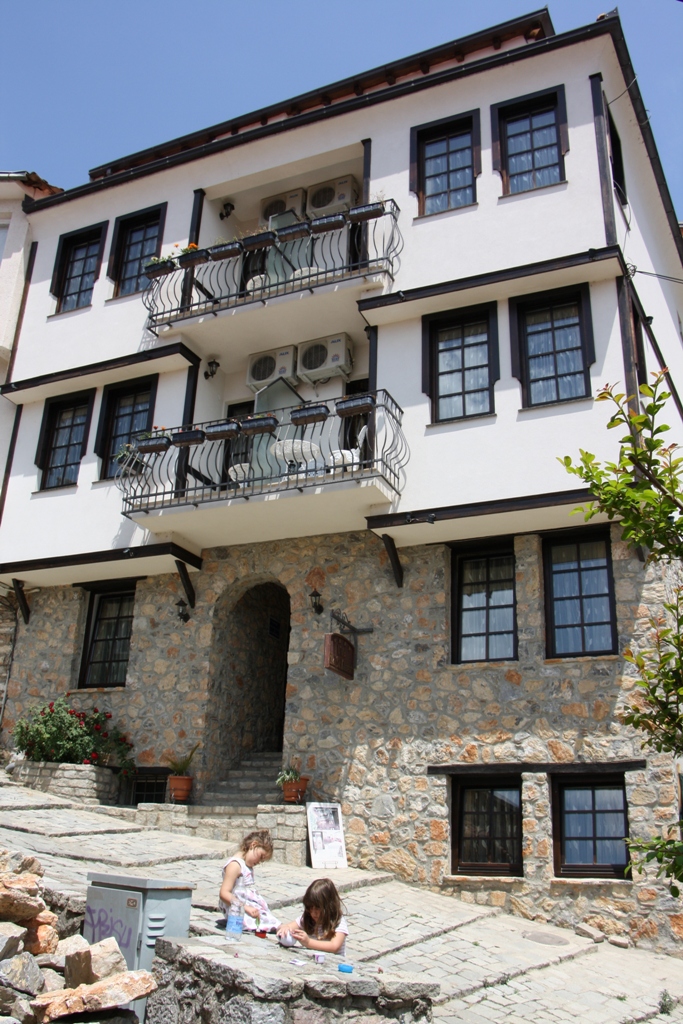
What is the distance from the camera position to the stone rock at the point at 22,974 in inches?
249

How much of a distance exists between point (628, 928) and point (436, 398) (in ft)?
22.7

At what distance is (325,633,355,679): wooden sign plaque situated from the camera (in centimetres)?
1224

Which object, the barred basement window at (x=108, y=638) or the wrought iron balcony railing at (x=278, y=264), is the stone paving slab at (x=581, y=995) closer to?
the barred basement window at (x=108, y=638)

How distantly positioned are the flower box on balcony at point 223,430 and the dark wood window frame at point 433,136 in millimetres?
4119

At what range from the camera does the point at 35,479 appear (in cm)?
1600

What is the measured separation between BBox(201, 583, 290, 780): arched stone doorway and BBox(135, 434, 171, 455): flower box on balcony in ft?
8.66

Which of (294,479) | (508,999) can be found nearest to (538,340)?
(294,479)

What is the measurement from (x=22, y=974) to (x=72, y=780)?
7604mm

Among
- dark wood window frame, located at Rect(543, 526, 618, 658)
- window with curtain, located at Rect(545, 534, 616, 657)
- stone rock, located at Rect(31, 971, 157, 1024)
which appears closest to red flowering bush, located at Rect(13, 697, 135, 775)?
dark wood window frame, located at Rect(543, 526, 618, 658)

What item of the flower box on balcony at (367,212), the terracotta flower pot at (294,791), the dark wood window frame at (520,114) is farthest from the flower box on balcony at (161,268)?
the terracotta flower pot at (294,791)

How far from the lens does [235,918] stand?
7652 millimetres

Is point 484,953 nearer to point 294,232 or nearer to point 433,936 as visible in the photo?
point 433,936

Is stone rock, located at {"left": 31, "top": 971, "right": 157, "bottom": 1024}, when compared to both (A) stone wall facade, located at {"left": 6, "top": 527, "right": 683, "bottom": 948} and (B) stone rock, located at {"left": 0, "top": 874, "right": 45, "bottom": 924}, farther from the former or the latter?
(A) stone wall facade, located at {"left": 6, "top": 527, "right": 683, "bottom": 948}

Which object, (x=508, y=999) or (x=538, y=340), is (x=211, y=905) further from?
(x=538, y=340)
